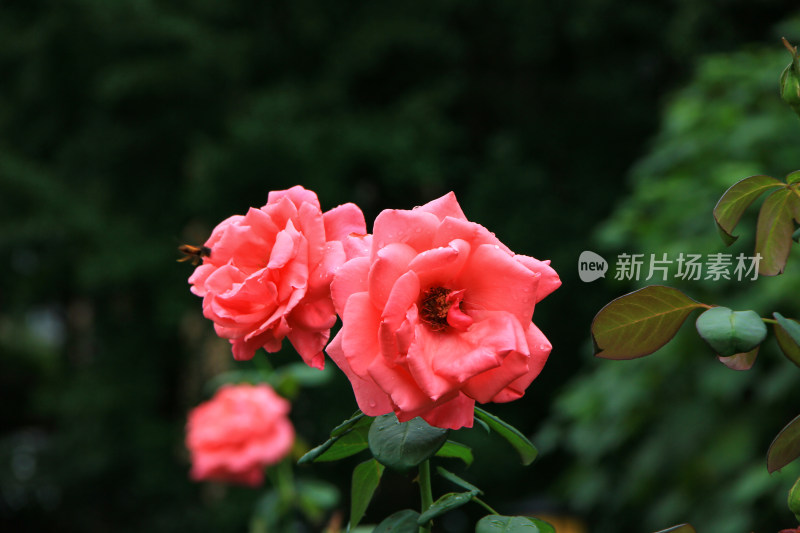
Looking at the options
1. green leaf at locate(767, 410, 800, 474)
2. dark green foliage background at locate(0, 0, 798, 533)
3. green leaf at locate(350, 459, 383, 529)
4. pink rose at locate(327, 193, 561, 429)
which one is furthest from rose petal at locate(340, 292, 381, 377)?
dark green foliage background at locate(0, 0, 798, 533)

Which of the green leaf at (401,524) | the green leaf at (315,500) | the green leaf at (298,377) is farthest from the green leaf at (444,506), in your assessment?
the green leaf at (315,500)

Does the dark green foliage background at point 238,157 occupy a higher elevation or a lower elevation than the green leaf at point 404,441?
lower

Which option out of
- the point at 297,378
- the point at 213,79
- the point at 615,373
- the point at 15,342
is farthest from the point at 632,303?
the point at 15,342

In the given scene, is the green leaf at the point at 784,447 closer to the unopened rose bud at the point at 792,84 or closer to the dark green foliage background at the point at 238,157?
the unopened rose bud at the point at 792,84

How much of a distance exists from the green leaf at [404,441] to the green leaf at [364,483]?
62mm

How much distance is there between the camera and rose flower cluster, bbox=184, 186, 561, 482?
0.38 metres

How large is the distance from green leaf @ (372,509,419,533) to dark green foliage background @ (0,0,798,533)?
10.3 ft

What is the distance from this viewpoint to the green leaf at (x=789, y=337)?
0.39 m

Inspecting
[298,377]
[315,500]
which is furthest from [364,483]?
[315,500]

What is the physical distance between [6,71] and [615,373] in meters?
3.73

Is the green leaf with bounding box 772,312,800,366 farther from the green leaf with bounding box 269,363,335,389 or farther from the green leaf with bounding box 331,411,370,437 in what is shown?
the green leaf with bounding box 269,363,335,389

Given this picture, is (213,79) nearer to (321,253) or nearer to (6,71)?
(6,71)

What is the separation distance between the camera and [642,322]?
17.4 inches

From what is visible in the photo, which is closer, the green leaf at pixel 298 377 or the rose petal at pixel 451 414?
the rose petal at pixel 451 414
